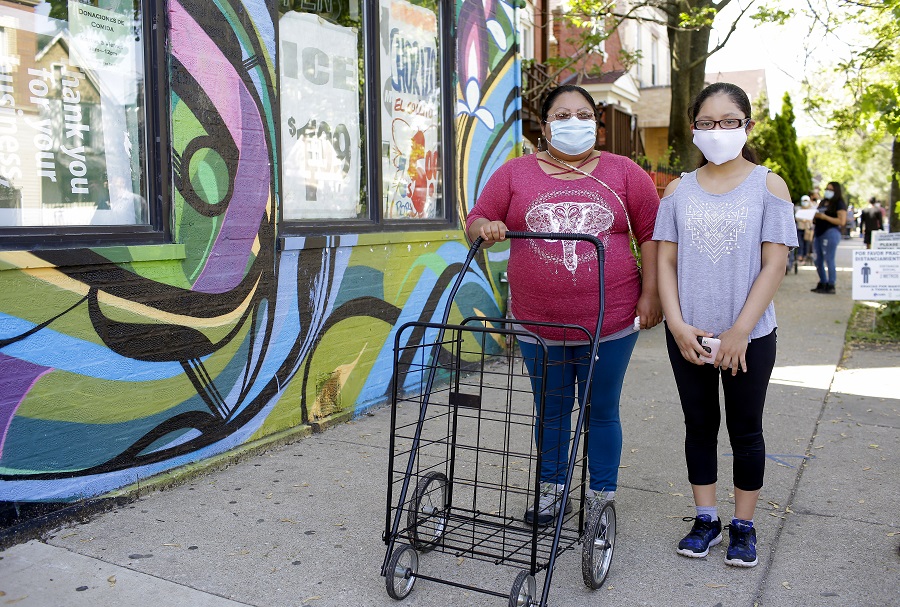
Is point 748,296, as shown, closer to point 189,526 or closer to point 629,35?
point 189,526

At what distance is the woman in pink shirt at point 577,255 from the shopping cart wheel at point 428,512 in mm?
412

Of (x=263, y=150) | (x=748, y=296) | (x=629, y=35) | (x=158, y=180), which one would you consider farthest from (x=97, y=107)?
(x=629, y=35)

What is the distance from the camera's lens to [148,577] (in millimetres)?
3496

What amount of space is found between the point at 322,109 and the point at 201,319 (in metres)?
1.93

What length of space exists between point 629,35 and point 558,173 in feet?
82.6

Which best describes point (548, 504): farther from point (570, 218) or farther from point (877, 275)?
point (877, 275)

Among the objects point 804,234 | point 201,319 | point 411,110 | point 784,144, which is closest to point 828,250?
point 804,234

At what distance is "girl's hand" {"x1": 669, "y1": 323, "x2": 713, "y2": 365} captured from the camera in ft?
11.6

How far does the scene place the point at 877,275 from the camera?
32.0 feet

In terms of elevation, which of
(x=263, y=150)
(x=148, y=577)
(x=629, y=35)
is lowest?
(x=148, y=577)

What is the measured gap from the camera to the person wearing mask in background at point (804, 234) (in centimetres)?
1958

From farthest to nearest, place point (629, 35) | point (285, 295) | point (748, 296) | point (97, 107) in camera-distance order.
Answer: point (629, 35) < point (285, 295) < point (97, 107) < point (748, 296)

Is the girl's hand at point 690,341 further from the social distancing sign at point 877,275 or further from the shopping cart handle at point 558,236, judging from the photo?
the social distancing sign at point 877,275

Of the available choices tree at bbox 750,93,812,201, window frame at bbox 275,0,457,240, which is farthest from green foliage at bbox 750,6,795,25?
tree at bbox 750,93,812,201
